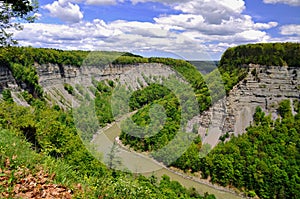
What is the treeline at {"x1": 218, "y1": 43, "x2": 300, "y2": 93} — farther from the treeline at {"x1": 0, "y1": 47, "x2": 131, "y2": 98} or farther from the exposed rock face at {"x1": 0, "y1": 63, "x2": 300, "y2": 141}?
the treeline at {"x1": 0, "y1": 47, "x2": 131, "y2": 98}

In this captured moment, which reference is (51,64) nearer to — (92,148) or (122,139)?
(122,139)

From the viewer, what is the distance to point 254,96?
27.9m

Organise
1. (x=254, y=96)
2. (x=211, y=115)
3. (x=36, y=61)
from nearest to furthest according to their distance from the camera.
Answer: (x=211, y=115) < (x=254, y=96) < (x=36, y=61)

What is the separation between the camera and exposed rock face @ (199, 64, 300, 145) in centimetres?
2667

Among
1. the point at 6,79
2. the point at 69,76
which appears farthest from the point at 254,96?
the point at 69,76

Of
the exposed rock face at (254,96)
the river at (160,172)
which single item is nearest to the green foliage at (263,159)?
the river at (160,172)

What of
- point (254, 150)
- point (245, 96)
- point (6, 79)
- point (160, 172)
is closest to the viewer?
point (254, 150)

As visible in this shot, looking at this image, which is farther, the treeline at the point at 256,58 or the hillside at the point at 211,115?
the treeline at the point at 256,58

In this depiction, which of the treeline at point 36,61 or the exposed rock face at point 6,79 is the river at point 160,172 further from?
the exposed rock face at point 6,79

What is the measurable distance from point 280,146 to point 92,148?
1532cm

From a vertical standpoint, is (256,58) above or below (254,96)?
above

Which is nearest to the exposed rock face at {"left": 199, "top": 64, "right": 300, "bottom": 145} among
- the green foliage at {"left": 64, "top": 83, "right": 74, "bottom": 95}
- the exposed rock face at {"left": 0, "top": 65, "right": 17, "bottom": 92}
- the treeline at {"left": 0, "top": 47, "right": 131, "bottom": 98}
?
the treeline at {"left": 0, "top": 47, "right": 131, "bottom": 98}

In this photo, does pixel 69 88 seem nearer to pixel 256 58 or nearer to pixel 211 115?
pixel 211 115

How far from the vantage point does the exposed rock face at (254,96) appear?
26672mm
